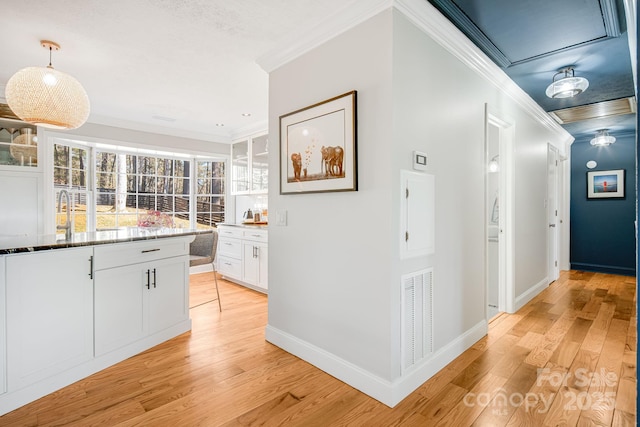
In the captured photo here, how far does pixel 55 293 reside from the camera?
2010 millimetres

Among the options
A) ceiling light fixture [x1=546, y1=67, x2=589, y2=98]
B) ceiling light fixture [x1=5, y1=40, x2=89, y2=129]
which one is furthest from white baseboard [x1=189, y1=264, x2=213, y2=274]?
ceiling light fixture [x1=546, y1=67, x2=589, y2=98]

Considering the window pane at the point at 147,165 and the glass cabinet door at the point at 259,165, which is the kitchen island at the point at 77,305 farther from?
the window pane at the point at 147,165

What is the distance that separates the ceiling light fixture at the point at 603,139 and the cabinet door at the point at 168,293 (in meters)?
6.45

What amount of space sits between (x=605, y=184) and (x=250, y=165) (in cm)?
616

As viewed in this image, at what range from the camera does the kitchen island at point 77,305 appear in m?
1.83

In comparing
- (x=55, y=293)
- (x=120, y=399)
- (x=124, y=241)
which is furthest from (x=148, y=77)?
(x=120, y=399)

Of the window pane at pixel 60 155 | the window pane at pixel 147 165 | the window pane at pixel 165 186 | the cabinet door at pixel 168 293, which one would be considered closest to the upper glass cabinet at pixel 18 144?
the window pane at pixel 60 155

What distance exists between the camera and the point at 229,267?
4820 millimetres

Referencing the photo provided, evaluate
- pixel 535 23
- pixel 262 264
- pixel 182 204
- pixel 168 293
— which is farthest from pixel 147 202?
pixel 535 23

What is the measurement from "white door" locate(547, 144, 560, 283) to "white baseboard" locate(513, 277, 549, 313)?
1.10ft

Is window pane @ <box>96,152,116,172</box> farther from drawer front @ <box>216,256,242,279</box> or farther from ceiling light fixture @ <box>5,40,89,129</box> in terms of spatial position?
ceiling light fixture @ <box>5,40,89,129</box>

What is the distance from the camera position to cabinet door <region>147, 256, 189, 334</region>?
8.63ft

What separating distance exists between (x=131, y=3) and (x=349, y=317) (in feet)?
8.20

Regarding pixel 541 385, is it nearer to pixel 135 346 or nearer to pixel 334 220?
pixel 334 220
